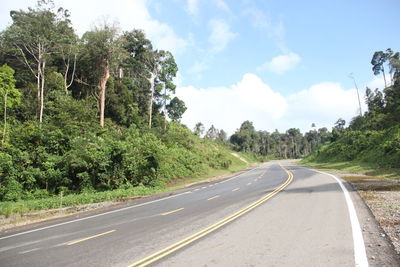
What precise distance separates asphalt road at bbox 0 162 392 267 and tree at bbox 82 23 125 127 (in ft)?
94.3

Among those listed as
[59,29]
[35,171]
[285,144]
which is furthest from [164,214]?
[285,144]

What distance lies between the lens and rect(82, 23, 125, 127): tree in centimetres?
3619

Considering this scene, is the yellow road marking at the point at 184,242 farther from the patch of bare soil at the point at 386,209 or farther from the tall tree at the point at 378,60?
the tall tree at the point at 378,60

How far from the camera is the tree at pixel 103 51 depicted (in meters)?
36.2

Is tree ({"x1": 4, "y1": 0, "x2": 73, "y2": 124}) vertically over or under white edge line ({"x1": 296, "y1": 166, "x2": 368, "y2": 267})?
over

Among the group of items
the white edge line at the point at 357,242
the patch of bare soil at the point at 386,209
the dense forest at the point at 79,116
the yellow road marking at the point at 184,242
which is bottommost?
the yellow road marking at the point at 184,242

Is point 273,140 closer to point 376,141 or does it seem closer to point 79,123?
point 376,141

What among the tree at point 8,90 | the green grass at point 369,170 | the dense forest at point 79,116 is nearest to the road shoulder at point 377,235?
the green grass at point 369,170

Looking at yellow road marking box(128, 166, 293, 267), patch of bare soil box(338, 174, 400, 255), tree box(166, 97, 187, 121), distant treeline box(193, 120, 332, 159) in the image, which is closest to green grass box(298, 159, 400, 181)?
patch of bare soil box(338, 174, 400, 255)

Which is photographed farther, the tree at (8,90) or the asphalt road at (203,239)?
the tree at (8,90)

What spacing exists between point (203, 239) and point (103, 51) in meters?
35.9

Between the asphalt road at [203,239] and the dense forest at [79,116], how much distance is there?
12.0 metres

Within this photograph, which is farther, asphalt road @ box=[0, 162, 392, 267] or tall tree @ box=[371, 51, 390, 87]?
tall tree @ box=[371, 51, 390, 87]

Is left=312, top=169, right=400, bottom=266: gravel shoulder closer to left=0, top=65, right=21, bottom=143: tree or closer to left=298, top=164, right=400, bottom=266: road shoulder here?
left=298, top=164, right=400, bottom=266: road shoulder
